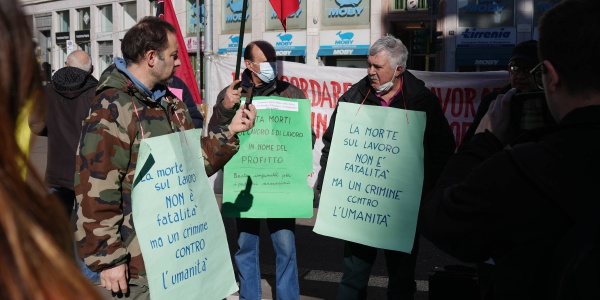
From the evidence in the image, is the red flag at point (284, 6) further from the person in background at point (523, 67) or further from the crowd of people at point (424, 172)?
the person in background at point (523, 67)

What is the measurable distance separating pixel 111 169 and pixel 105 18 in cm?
3557

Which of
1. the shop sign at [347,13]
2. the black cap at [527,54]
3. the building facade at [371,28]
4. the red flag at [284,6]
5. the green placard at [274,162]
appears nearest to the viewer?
the black cap at [527,54]

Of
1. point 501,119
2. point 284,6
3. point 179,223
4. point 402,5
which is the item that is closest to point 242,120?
point 179,223

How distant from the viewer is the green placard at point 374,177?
4234 millimetres

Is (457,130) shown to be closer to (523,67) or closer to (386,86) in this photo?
(523,67)

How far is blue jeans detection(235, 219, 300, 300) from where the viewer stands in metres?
4.86

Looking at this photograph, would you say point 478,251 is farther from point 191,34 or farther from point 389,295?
point 191,34

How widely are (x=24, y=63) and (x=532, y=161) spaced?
1217 millimetres

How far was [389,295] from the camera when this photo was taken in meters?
4.40

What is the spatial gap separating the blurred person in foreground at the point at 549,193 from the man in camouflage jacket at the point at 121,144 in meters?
1.54

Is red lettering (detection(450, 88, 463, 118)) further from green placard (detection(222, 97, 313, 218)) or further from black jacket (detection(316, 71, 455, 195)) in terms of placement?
black jacket (detection(316, 71, 455, 195))

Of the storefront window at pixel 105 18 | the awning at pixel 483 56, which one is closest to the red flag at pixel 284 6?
the awning at pixel 483 56

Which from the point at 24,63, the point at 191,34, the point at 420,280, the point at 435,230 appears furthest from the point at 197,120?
the point at 191,34

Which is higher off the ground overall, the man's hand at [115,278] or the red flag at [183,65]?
the red flag at [183,65]
